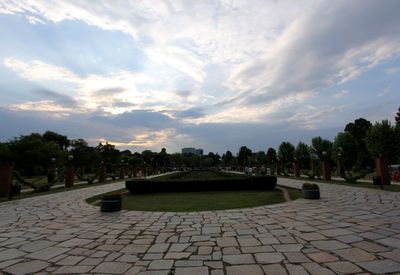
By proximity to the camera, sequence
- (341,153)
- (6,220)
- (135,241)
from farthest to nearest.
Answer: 1. (341,153)
2. (6,220)
3. (135,241)

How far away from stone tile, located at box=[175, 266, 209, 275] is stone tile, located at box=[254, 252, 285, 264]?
1.00 metres

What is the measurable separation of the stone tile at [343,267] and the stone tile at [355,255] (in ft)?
0.80

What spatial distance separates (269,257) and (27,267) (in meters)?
4.26

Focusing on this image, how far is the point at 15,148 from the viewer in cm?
4062

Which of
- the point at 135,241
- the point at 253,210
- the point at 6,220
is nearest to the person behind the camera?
the point at 135,241

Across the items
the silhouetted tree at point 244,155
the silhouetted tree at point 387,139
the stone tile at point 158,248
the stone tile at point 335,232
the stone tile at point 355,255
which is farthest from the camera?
the silhouetted tree at point 244,155

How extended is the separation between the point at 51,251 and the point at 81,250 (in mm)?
610

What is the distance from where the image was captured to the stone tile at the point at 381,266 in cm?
420

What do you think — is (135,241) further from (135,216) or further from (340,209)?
(340,209)

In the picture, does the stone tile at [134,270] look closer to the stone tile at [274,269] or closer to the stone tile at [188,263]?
the stone tile at [188,263]

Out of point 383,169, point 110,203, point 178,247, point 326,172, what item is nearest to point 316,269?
point 178,247

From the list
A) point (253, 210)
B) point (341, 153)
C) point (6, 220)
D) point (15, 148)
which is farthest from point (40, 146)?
point (341, 153)

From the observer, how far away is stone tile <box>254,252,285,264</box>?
477cm

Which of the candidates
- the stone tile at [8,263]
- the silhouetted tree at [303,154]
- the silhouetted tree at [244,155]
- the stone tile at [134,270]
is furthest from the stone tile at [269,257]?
the silhouetted tree at [244,155]
